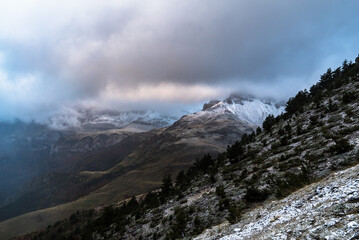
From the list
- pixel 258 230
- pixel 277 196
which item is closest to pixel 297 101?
pixel 277 196

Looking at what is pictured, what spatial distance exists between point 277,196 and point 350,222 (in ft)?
29.9

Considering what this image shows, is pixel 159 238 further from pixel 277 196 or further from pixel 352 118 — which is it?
pixel 352 118

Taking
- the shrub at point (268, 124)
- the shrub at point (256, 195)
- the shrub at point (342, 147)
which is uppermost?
the shrub at point (268, 124)

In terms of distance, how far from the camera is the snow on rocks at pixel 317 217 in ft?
24.7

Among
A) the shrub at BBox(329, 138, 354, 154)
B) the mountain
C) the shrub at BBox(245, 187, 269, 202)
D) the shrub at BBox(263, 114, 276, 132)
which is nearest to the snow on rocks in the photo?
the mountain

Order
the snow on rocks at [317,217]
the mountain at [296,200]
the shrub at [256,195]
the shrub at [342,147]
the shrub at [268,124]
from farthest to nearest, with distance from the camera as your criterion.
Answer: the shrub at [268,124] → the shrub at [342,147] → the shrub at [256,195] → the mountain at [296,200] → the snow on rocks at [317,217]

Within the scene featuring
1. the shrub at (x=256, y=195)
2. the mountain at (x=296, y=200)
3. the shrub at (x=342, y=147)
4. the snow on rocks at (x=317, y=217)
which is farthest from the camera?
the shrub at (x=342, y=147)

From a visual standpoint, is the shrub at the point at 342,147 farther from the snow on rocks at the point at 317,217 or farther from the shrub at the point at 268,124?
the shrub at the point at 268,124

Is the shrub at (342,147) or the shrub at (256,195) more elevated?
the shrub at (342,147)

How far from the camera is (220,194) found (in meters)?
24.8

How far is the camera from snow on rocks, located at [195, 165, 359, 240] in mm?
7523

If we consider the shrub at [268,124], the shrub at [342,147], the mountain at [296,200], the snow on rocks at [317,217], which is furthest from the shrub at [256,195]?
the shrub at [268,124]

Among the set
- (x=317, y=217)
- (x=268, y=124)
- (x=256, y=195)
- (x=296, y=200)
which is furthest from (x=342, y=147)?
(x=268, y=124)

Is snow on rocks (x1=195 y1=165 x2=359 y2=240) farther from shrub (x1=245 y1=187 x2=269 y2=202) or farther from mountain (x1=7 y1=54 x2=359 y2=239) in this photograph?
shrub (x1=245 y1=187 x2=269 y2=202)
